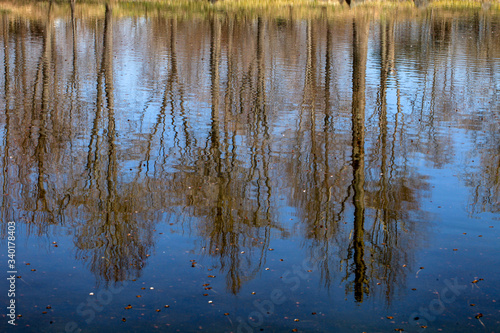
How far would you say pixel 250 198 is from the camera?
447 inches

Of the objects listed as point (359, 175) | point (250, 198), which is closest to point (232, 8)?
point (359, 175)

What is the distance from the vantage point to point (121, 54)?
1136 inches

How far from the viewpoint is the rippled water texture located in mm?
7676

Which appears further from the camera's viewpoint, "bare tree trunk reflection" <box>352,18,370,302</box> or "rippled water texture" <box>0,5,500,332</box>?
"bare tree trunk reflection" <box>352,18,370,302</box>

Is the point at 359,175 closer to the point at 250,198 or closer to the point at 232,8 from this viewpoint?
the point at 250,198

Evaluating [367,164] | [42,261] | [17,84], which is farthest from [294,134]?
[17,84]

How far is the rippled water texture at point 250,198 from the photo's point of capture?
25.2 feet

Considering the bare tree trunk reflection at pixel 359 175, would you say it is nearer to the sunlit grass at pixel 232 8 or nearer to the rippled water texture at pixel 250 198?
the rippled water texture at pixel 250 198

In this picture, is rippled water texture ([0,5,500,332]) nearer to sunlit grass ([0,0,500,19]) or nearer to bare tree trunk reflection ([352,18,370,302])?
bare tree trunk reflection ([352,18,370,302])

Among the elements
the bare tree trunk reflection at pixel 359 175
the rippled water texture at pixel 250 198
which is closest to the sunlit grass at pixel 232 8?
the rippled water texture at pixel 250 198

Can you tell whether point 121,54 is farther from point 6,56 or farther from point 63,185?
point 63,185

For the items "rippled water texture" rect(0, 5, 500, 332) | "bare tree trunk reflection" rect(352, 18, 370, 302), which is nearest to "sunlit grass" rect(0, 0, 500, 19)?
"rippled water texture" rect(0, 5, 500, 332)

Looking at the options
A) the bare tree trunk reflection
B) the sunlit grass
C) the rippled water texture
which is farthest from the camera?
the sunlit grass

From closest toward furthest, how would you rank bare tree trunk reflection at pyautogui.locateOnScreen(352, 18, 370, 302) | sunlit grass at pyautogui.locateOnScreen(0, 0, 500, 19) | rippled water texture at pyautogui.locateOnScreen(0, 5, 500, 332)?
1. rippled water texture at pyautogui.locateOnScreen(0, 5, 500, 332)
2. bare tree trunk reflection at pyautogui.locateOnScreen(352, 18, 370, 302)
3. sunlit grass at pyautogui.locateOnScreen(0, 0, 500, 19)
